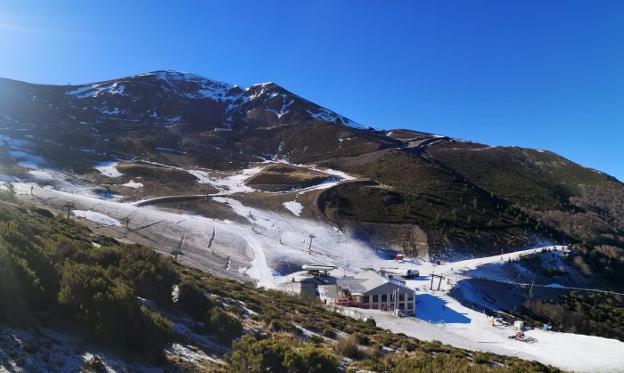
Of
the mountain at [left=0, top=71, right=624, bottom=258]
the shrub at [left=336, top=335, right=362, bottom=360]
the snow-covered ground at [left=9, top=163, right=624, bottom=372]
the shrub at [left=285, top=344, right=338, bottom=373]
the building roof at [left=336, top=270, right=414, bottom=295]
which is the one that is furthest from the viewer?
the mountain at [left=0, top=71, right=624, bottom=258]

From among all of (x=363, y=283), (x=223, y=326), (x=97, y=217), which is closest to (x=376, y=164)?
(x=363, y=283)

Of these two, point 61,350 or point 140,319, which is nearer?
point 61,350

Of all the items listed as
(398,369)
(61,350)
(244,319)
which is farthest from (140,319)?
(244,319)

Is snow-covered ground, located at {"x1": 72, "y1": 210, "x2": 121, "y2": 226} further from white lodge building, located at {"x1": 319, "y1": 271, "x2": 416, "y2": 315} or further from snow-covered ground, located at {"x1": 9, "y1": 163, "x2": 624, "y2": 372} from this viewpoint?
white lodge building, located at {"x1": 319, "y1": 271, "x2": 416, "y2": 315}

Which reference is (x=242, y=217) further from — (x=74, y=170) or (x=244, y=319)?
(x=244, y=319)

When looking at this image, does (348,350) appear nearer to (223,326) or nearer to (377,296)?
(223,326)

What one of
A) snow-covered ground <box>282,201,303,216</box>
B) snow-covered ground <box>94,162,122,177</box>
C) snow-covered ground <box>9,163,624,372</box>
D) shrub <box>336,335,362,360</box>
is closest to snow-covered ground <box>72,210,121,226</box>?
snow-covered ground <box>9,163,624,372</box>

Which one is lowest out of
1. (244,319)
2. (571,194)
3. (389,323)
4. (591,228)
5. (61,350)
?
(389,323)
